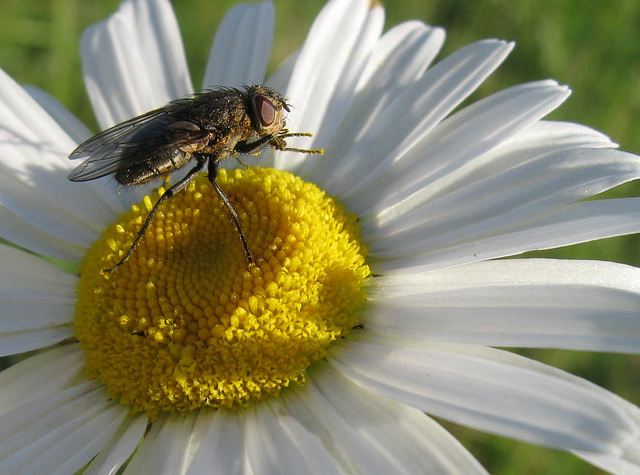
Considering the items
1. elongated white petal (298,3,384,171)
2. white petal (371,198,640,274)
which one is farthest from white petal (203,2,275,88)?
white petal (371,198,640,274)

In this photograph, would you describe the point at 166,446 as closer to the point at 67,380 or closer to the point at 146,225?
the point at 67,380

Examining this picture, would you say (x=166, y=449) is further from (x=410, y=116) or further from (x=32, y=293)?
(x=410, y=116)

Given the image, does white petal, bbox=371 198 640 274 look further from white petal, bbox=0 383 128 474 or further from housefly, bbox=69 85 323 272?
white petal, bbox=0 383 128 474

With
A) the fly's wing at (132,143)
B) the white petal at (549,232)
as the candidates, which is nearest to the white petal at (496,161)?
the white petal at (549,232)

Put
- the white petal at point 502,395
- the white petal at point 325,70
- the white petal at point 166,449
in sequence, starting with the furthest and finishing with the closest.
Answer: the white petal at point 325,70, the white petal at point 166,449, the white petal at point 502,395

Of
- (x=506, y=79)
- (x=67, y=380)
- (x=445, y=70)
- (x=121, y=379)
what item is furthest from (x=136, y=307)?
(x=506, y=79)

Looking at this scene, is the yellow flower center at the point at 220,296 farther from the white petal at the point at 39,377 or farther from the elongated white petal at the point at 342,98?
the elongated white petal at the point at 342,98
